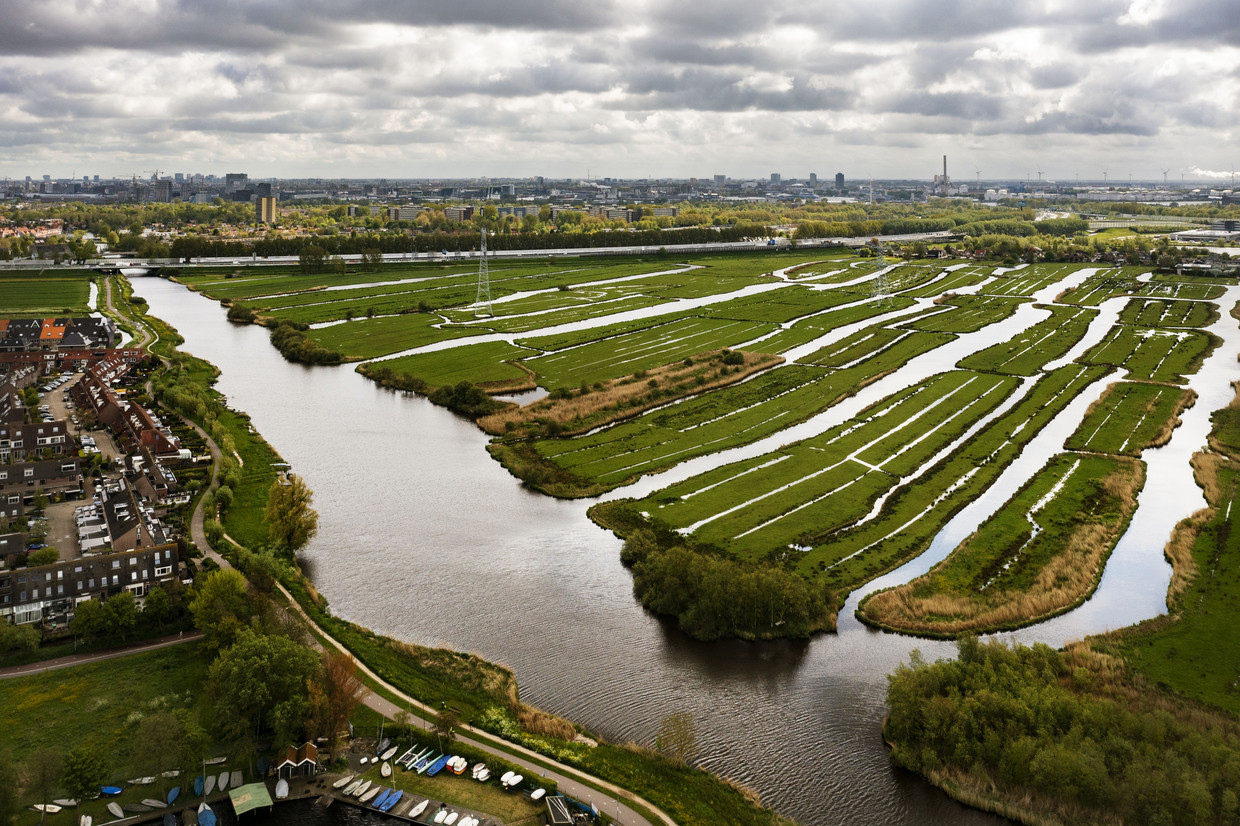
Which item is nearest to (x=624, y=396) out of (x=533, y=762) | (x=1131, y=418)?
(x=1131, y=418)

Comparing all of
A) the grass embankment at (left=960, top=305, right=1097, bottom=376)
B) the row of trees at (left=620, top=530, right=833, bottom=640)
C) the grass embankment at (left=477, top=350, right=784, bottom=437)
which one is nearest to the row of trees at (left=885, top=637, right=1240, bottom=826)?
the row of trees at (left=620, top=530, right=833, bottom=640)

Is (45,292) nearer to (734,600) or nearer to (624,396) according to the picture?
(624,396)

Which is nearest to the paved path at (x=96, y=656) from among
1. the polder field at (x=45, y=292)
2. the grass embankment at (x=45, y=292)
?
the grass embankment at (x=45, y=292)

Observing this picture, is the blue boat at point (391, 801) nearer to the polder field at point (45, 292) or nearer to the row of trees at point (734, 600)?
the row of trees at point (734, 600)

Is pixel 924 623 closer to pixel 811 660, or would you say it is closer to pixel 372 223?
pixel 811 660

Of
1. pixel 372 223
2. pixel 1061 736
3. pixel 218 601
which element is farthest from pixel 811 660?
pixel 372 223

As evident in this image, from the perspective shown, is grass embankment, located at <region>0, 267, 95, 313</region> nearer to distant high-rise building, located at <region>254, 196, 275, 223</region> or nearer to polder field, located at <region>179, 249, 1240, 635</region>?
polder field, located at <region>179, 249, 1240, 635</region>
